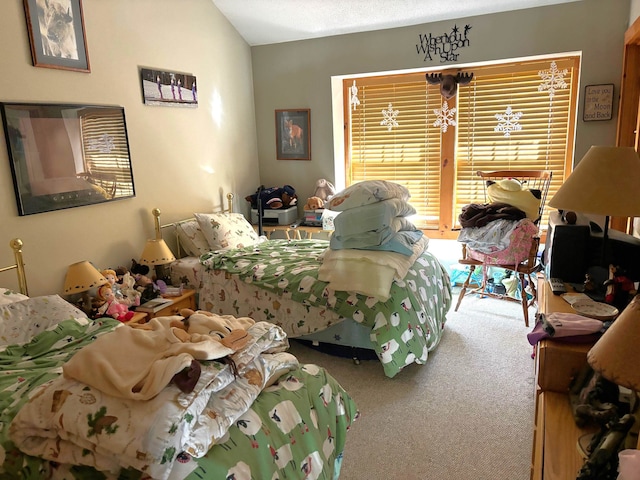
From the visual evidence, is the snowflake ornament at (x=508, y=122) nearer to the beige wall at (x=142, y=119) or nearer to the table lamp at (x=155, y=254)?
the beige wall at (x=142, y=119)

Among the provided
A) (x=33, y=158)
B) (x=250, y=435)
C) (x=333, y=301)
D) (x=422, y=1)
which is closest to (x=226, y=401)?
(x=250, y=435)

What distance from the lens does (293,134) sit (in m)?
4.65

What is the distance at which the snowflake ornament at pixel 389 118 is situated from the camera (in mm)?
4477

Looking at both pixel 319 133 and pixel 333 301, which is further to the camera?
pixel 319 133

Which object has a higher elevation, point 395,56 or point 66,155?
point 395,56

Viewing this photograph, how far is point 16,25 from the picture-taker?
2.51 meters

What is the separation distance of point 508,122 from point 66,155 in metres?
3.56

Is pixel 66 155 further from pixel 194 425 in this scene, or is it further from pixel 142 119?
pixel 194 425

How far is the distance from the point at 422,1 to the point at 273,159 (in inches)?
81.6

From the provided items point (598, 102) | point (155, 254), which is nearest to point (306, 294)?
point (155, 254)

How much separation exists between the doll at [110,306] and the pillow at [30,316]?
0.40 m

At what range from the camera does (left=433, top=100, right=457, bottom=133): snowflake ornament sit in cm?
423

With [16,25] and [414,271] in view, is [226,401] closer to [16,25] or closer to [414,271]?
[414,271]

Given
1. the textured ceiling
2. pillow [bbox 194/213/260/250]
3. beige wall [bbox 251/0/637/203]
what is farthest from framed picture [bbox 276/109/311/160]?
pillow [bbox 194/213/260/250]
